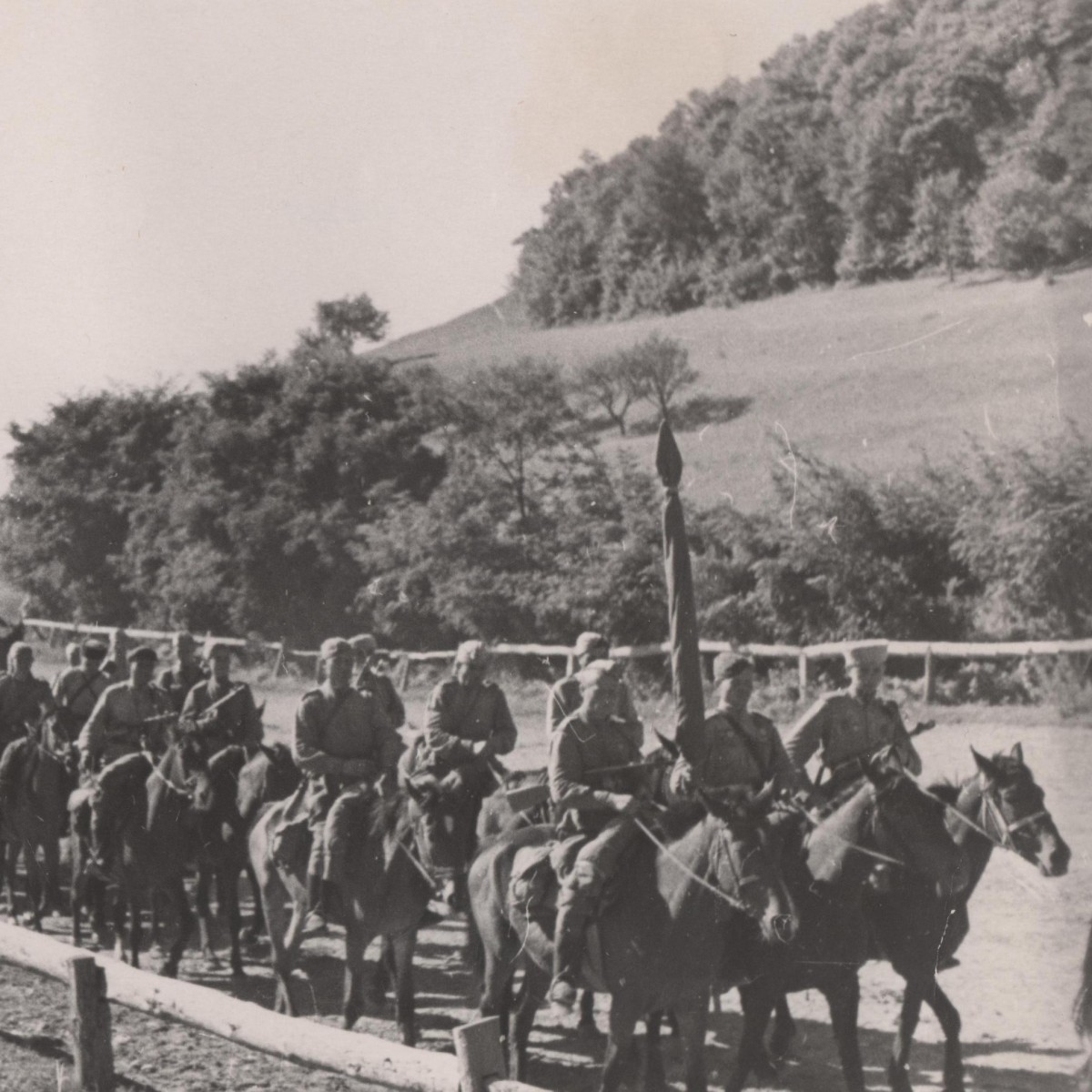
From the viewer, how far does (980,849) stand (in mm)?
8109

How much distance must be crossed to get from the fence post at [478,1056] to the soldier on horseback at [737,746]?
8.22 ft

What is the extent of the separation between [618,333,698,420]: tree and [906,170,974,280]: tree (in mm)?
6228

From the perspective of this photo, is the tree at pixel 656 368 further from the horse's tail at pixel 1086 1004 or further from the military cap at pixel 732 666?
the horse's tail at pixel 1086 1004

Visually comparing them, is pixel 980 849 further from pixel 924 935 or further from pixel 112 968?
pixel 112 968

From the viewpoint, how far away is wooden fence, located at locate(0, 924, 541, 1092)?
5.97 m

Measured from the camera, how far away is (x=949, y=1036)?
25.2 ft

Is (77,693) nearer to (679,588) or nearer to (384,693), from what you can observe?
(384,693)

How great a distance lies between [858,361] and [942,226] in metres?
3.37

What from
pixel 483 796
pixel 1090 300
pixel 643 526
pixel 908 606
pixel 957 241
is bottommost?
pixel 483 796

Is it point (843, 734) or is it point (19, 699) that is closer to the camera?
point (843, 734)

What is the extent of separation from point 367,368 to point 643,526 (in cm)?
1084

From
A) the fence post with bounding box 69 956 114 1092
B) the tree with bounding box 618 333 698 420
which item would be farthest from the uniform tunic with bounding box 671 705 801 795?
the tree with bounding box 618 333 698 420

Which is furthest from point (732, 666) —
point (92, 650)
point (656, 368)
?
point (656, 368)

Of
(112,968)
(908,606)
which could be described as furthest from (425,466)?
(112,968)
